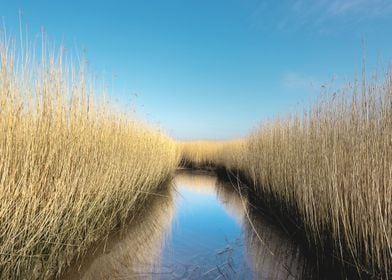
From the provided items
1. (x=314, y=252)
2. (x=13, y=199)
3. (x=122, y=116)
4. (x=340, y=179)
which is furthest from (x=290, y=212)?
(x=13, y=199)

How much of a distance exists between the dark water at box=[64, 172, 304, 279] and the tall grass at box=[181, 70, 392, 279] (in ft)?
1.34

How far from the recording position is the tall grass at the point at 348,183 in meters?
2.23

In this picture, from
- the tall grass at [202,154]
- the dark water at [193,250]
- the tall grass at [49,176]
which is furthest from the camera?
the tall grass at [202,154]

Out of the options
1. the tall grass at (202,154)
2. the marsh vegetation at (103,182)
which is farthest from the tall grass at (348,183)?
the tall grass at (202,154)

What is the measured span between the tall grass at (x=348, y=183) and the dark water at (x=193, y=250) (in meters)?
0.41

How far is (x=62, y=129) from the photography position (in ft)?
9.16

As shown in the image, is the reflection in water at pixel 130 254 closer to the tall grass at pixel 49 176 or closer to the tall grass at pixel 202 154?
the tall grass at pixel 49 176

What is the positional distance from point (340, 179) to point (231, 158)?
8386mm

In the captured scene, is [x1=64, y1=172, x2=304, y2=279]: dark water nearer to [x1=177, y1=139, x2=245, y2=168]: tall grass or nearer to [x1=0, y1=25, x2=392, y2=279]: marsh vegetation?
[x1=0, y1=25, x2=392, y2=279]: marsh vegetation

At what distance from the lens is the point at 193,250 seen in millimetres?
3604

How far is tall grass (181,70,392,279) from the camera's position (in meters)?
2.23

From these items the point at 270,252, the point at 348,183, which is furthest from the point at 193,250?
the point at 348,183

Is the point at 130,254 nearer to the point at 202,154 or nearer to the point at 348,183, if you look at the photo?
the point at 348,183

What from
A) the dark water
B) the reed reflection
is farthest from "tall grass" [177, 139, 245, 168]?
the reed reflection
